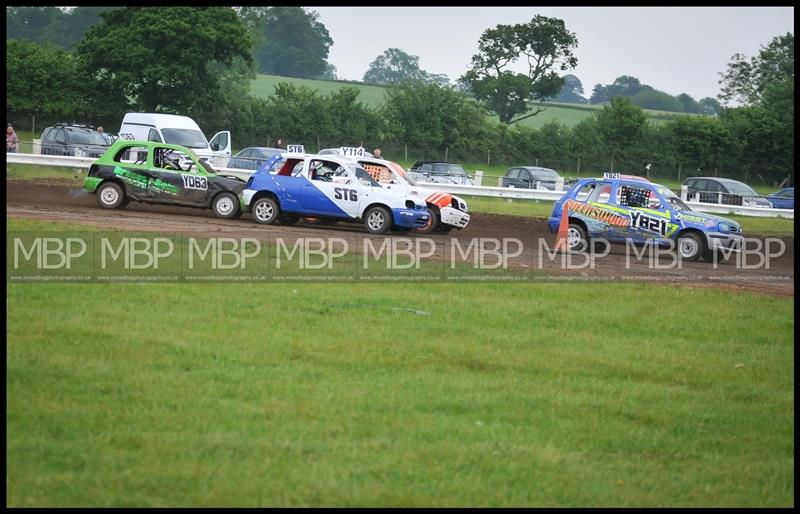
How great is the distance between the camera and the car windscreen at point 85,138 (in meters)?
36.8

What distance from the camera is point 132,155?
2228cm

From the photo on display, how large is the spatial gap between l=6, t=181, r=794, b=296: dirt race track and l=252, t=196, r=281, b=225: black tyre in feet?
0.95

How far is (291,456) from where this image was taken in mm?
7039

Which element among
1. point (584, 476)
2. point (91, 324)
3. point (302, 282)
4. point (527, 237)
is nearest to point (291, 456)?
point (584, 476)

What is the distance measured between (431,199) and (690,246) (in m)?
5.09

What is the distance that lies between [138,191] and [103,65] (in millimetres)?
32346

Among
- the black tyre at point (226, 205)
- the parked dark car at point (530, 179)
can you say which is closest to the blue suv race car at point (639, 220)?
the black tyre at point (226, 205)

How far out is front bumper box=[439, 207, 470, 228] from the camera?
71.4 ft

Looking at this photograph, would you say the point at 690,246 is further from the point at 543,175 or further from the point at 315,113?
the point at 315,113

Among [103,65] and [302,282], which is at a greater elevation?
[103,65]

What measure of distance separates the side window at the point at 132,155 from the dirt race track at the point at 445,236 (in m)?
1.05

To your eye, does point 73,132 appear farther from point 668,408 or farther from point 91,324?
point 668,408

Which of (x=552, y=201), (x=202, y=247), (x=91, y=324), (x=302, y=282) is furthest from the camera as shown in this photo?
(x=552, y=201)

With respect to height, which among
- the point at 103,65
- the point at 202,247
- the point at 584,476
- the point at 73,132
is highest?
the point at 103,65
